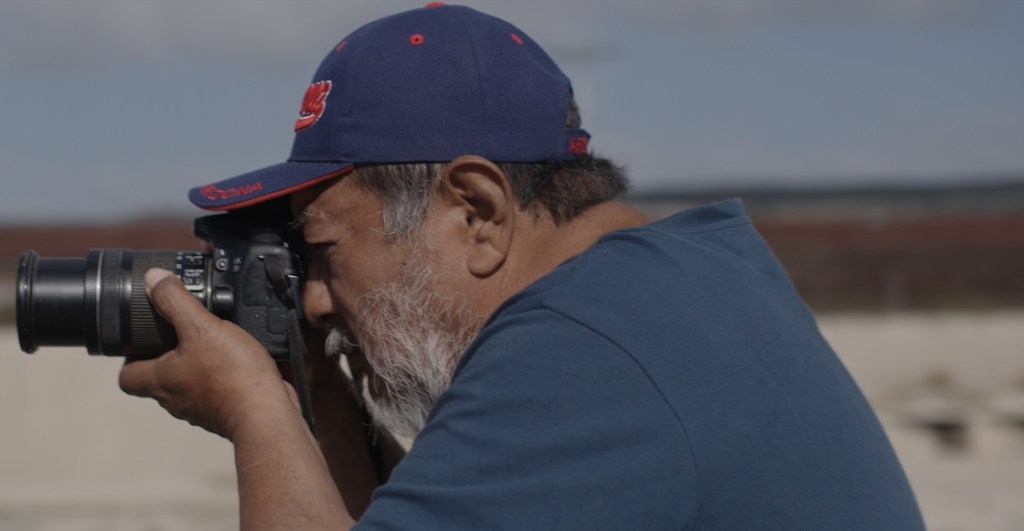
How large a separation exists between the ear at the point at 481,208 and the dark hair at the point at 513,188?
0.10 ft

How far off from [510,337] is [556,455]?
0.59ft

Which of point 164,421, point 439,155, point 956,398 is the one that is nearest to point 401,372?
point 439,155

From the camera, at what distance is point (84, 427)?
11672 millimetres

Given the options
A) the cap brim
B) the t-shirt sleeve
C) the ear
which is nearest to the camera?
the t-shirt sleeve

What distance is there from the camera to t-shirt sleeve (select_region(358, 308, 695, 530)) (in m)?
1.65

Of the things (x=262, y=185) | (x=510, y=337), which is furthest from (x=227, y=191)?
(x=510, y=337)

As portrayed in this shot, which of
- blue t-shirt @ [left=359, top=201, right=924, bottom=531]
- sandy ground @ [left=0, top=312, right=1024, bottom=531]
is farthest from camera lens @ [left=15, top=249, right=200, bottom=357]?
sandy ground @ [left=0, top=312, right=1024, bottom=531]

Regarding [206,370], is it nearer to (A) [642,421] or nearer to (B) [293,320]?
(B) [293,320]

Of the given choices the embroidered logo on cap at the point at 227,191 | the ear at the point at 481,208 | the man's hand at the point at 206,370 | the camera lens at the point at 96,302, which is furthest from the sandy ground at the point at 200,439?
the ear at the point at 481,208

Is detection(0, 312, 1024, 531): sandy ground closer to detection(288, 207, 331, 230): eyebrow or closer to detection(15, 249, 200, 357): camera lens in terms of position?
detection(15, 249, 200, 357): camera lens

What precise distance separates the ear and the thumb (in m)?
0.48

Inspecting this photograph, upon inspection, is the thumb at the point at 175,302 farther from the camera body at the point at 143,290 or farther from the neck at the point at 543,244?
the neck at the point at 543,244

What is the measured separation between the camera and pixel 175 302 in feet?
7.52

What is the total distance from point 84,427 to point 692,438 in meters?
10.8
